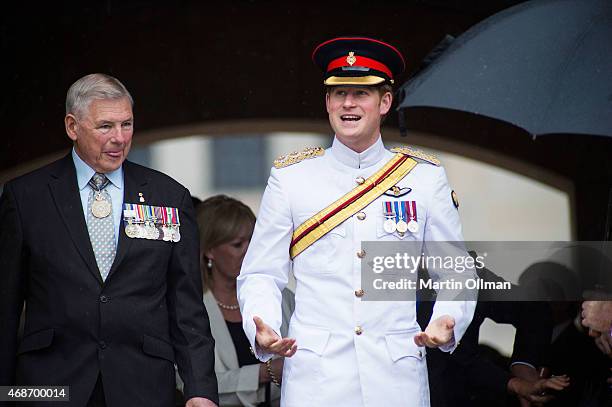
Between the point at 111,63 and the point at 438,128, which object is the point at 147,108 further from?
the point at 438,128

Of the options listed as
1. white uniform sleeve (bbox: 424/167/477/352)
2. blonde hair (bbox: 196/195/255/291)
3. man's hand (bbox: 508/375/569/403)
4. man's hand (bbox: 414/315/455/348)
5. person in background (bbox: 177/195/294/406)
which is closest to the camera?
man's hand (bbox: 414/315/455/348)

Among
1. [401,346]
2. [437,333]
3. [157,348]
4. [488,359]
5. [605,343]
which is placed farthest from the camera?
[488,359]

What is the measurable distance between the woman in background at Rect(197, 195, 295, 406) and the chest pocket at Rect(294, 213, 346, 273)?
0.91 metres

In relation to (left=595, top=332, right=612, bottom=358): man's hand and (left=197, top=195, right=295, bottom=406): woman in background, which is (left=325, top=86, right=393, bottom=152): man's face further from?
(left=595, top=332, right=612, bottom=358): man's hand

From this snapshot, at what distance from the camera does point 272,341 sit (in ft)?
13.3

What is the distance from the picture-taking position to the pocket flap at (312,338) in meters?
4.27

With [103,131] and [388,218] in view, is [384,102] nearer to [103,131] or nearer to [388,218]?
[388,218]

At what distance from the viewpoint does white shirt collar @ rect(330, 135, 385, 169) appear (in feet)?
14.6

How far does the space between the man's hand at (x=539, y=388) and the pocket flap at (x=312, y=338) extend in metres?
1.19

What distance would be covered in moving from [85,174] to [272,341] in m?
0.92

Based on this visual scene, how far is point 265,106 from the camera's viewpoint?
23.4ft

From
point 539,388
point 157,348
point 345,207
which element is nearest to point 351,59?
point 345,207

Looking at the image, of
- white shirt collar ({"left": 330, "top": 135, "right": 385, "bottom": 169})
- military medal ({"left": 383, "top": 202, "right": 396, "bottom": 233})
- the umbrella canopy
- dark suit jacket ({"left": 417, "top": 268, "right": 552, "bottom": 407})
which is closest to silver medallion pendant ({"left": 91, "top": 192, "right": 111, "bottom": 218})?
white shirt collar ({"left": 330, "top": 135, "right": 385, "bottom": 169})

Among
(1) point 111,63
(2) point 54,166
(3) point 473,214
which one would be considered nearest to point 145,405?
(2) point 54,166
